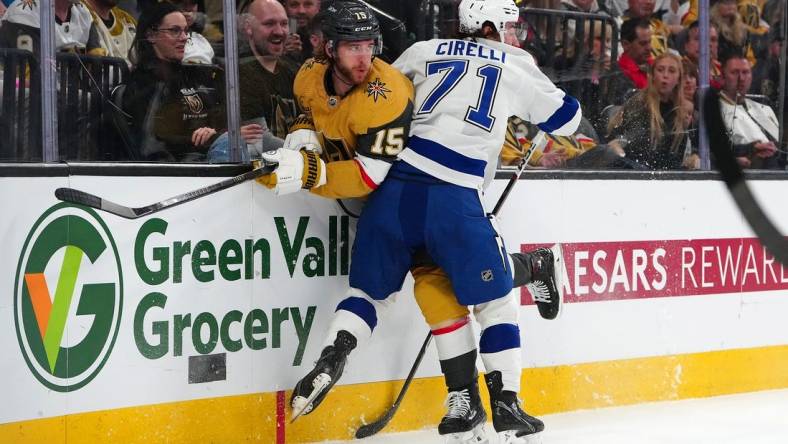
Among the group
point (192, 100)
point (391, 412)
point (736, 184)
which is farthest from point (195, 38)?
point (736, 184)

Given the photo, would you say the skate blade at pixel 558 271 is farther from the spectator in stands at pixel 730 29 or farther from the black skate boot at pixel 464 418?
the spectator in stands at pixel 730 29

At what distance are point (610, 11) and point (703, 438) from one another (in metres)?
1.48

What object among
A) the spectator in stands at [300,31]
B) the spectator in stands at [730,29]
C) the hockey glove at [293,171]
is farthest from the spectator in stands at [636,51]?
the hockey glove at [293,171]

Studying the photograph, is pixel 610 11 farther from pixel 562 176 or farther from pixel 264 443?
pixel 264 443

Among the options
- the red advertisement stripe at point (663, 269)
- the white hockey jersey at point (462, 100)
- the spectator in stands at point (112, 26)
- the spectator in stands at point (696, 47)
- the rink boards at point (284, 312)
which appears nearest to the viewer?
the rink boards at point (284, 312)

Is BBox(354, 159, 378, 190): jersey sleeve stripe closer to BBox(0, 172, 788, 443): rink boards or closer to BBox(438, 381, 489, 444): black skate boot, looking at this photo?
BBox(0, 172, 788, 443): rink boards

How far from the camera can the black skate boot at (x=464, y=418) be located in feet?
10.1

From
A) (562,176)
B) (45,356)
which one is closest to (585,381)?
(562,176)

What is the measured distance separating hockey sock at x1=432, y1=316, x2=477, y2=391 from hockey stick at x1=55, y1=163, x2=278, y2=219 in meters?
0.66

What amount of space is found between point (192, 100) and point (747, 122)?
222 centimetres

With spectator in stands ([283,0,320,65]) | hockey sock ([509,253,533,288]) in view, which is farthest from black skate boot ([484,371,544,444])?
spectator in stands ([283,0,320,65])

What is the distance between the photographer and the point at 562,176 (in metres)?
3.82

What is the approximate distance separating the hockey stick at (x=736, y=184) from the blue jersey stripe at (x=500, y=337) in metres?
1.76

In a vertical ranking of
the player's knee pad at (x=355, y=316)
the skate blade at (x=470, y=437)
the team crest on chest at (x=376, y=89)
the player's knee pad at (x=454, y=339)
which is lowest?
the skate blade at (x=470, y=437)
